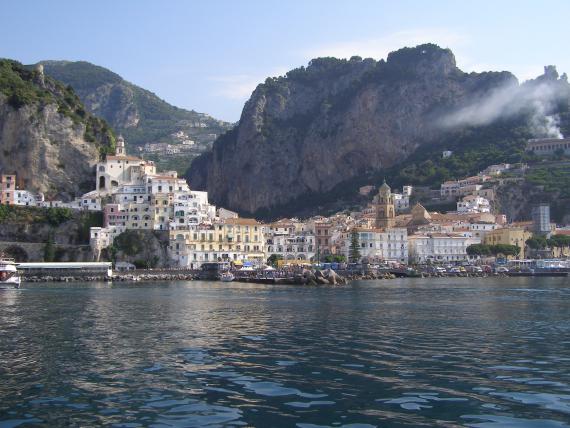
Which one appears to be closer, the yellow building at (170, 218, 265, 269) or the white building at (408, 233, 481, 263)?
the yellow building at (170, 218, 265, 269)

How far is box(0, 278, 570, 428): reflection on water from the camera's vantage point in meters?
15.3

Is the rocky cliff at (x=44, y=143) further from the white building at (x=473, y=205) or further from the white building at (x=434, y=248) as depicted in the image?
the white building at (x=473, y=205)

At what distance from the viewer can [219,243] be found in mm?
102125

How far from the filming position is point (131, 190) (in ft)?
348

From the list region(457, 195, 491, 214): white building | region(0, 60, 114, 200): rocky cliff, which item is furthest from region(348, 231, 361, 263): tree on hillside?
region(0, 60, 114, 200): rocky cliff

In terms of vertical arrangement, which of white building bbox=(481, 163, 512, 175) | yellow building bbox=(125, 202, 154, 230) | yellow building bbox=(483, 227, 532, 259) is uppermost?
white building bbox=(481, 163, 512, 175)

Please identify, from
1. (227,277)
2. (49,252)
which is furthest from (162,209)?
(227,277)

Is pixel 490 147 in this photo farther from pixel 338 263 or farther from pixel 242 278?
pixel 242 278

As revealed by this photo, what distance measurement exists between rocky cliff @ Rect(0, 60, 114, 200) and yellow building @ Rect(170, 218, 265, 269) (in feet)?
68.8

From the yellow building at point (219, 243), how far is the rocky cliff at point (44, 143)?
2098cm

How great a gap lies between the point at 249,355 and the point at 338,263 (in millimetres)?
81114

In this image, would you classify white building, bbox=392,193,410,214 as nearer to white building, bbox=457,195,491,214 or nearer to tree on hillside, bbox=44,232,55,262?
white building, bbox=457,195,491,214

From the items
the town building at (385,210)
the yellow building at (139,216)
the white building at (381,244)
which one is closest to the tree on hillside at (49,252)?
the yellow building at (139,216)

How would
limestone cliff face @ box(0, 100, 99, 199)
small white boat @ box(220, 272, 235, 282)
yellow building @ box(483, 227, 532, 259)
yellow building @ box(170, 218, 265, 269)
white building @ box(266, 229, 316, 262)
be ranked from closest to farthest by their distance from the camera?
small white boat @ box(220, 272, 235, 282) → yellow building @ box(170, 218, 265, 269) → limestone cliff face @ box(0, 100, 99, 199) → white building @ box(266, 229, 316, 262) → yellow building @ box(483, 227, 532, 259)
